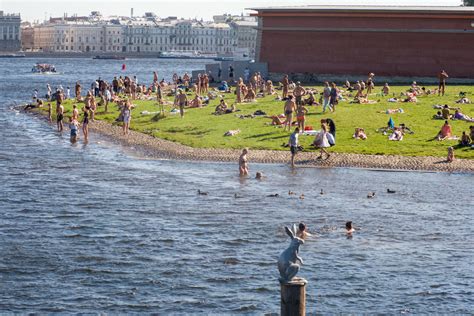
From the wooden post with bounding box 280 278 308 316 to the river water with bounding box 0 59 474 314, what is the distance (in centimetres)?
626

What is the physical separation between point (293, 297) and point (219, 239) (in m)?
13.9

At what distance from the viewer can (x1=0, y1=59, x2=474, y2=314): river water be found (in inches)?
1085

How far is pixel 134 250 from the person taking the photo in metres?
32.5

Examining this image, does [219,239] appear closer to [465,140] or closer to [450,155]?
[450,155]

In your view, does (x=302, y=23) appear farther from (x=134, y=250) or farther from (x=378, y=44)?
(x=134, y=250)

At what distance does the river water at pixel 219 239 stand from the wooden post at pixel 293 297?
247 inches

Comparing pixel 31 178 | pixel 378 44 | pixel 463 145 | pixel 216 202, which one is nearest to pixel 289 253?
pixel 216 202

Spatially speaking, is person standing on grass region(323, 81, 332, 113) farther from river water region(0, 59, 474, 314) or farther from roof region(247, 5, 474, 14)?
roof region(247, 5, 474, 14)

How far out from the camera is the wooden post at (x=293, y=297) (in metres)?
20.0

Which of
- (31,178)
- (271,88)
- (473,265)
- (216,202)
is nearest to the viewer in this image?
(473,265)

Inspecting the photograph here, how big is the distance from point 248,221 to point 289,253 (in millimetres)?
15235

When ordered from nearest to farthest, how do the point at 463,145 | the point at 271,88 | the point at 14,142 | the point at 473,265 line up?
the point at 473,265
the point at 463,145
the point at 14,142
the point at 271,88

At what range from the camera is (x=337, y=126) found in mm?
55375

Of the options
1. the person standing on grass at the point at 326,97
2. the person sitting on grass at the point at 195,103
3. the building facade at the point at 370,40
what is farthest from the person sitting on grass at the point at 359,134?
the building facade at the point at 370,40
